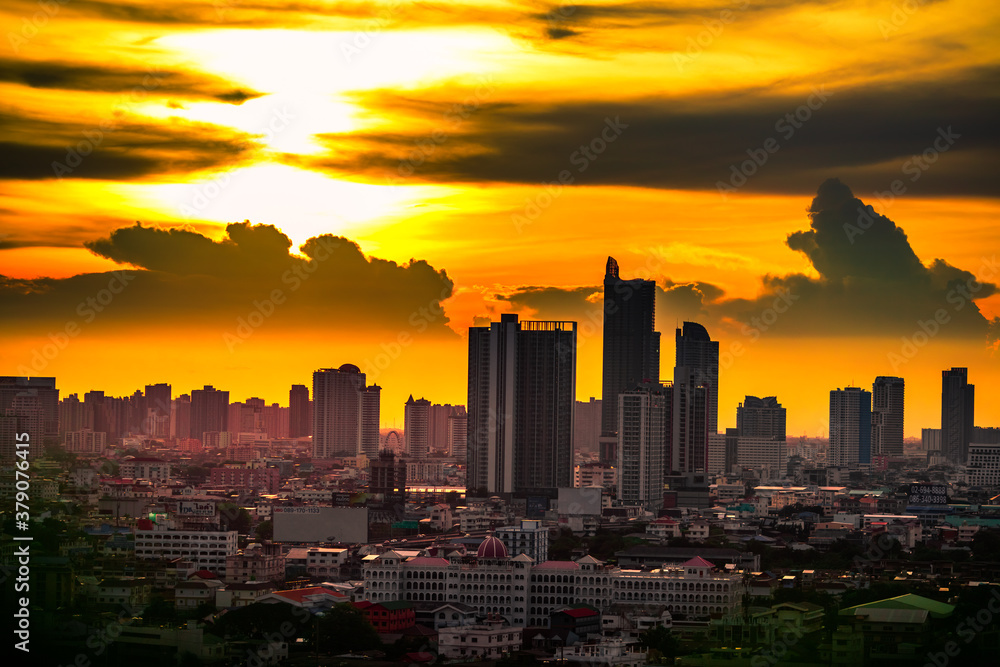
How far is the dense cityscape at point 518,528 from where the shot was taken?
24.3 metres

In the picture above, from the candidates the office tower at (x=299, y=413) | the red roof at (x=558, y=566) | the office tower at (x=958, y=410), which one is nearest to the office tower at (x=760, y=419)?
the office tower at (x=958, y=410)

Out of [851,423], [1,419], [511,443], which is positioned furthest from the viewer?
[851,423]

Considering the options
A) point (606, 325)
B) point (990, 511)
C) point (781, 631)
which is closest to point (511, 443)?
point (990, 511)

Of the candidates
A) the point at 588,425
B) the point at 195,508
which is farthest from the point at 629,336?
the point at 195,508

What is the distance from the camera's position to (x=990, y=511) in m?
54.8

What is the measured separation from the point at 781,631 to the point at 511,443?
3422cm

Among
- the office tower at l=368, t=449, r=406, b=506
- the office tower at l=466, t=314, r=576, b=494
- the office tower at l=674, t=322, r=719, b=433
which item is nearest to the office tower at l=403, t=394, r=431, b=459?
the office tower at l=674, t=322, r=719, b=433

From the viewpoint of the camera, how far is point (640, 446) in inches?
2270

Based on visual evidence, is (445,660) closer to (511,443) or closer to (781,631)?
(781,631)

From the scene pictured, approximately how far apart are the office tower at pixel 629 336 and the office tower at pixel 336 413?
600 inches

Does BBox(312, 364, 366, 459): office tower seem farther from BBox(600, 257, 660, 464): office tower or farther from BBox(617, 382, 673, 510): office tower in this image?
BBox(617, 382, 673, 510): office tower

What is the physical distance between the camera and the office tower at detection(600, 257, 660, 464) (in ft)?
273

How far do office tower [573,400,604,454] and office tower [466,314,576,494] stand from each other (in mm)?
31575

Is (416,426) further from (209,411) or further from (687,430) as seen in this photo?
(687,430)
